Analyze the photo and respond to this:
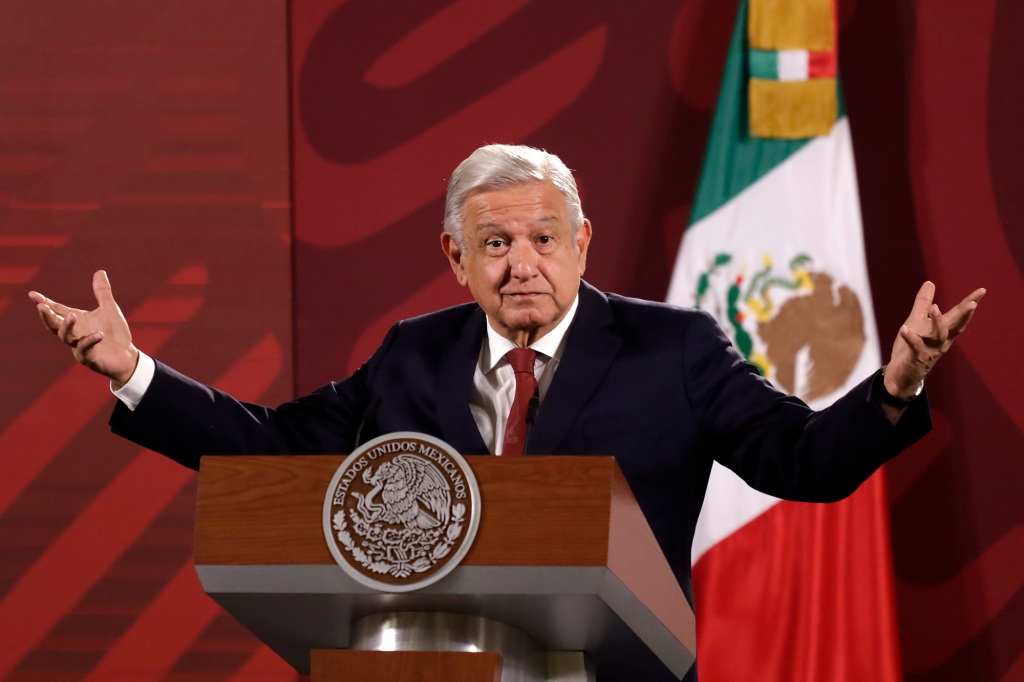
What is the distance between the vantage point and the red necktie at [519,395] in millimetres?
1824

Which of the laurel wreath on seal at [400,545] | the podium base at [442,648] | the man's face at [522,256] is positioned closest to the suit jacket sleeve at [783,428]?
the man's face at [522,256]

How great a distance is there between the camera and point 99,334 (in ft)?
5.61

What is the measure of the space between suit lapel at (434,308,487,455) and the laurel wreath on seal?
526mm

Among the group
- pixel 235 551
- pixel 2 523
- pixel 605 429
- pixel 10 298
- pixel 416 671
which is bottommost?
pixel 416 671

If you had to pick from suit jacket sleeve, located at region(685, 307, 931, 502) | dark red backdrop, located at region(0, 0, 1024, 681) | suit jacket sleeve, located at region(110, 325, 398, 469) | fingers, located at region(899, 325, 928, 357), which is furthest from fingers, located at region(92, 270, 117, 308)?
dark red backdrop, located at region(0, 0, 1024, 681)

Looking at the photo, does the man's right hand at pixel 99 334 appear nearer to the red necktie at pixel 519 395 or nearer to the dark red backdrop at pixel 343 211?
the red necktie at pixel 519 395

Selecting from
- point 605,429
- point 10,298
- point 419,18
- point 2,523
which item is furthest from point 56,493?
point 605,429

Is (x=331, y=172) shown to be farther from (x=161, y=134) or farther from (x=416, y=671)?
(x=416, y=671)

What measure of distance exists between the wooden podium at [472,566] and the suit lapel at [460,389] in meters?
0.45

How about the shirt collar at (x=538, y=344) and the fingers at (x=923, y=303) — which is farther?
the shirt collar at (x=538, y=344)

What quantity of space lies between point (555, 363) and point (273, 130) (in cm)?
201

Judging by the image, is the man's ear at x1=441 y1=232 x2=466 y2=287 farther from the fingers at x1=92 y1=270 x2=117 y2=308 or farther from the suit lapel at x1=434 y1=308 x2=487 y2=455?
the fingers at x1=92 y1=270 x2=117 y2=308

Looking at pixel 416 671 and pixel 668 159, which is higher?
pixel 668 159

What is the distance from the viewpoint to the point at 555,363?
1.98 meters
